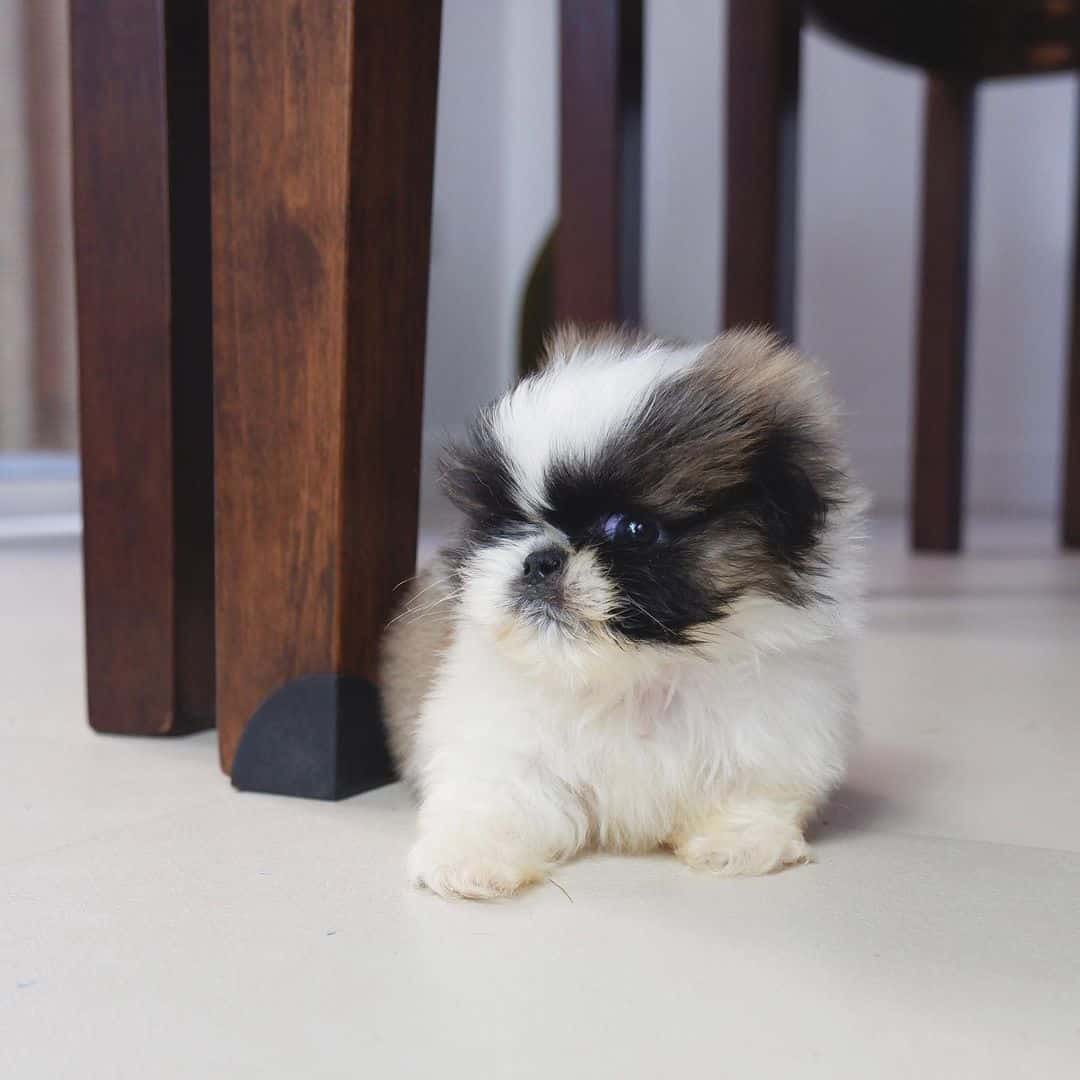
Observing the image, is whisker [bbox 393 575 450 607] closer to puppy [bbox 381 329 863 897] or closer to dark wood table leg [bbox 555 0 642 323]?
puppy [bbox 381 329 863 897]

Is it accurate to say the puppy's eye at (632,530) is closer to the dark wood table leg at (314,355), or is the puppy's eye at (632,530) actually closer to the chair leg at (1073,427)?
the dark wood table leg at (314,355)

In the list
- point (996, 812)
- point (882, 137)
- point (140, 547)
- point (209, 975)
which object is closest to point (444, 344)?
point (882, 137)

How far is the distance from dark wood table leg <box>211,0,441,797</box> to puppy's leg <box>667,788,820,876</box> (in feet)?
0.93

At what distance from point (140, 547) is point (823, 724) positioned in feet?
1.94

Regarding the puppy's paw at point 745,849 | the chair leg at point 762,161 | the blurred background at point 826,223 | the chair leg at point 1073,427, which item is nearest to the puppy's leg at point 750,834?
the puppy's paw at point 745,849

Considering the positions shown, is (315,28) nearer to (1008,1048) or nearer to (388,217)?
(388,217)

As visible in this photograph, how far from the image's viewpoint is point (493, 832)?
2.62 feet

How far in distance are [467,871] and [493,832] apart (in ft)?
0.18

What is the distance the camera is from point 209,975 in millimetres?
625

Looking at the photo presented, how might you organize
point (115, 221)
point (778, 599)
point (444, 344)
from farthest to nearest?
point (444, 344) → point (115, 221) → point (778, 599)

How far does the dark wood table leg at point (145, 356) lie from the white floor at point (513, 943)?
0.07m

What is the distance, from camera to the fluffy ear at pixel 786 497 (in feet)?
2.58

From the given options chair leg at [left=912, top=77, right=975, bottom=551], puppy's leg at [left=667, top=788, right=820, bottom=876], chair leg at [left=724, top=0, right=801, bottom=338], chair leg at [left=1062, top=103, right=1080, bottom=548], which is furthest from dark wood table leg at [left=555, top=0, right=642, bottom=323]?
chair leg at [left=1062, top=103, right=1080, bottom=548]

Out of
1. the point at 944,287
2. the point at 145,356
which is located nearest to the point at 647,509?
the point at 145,356
